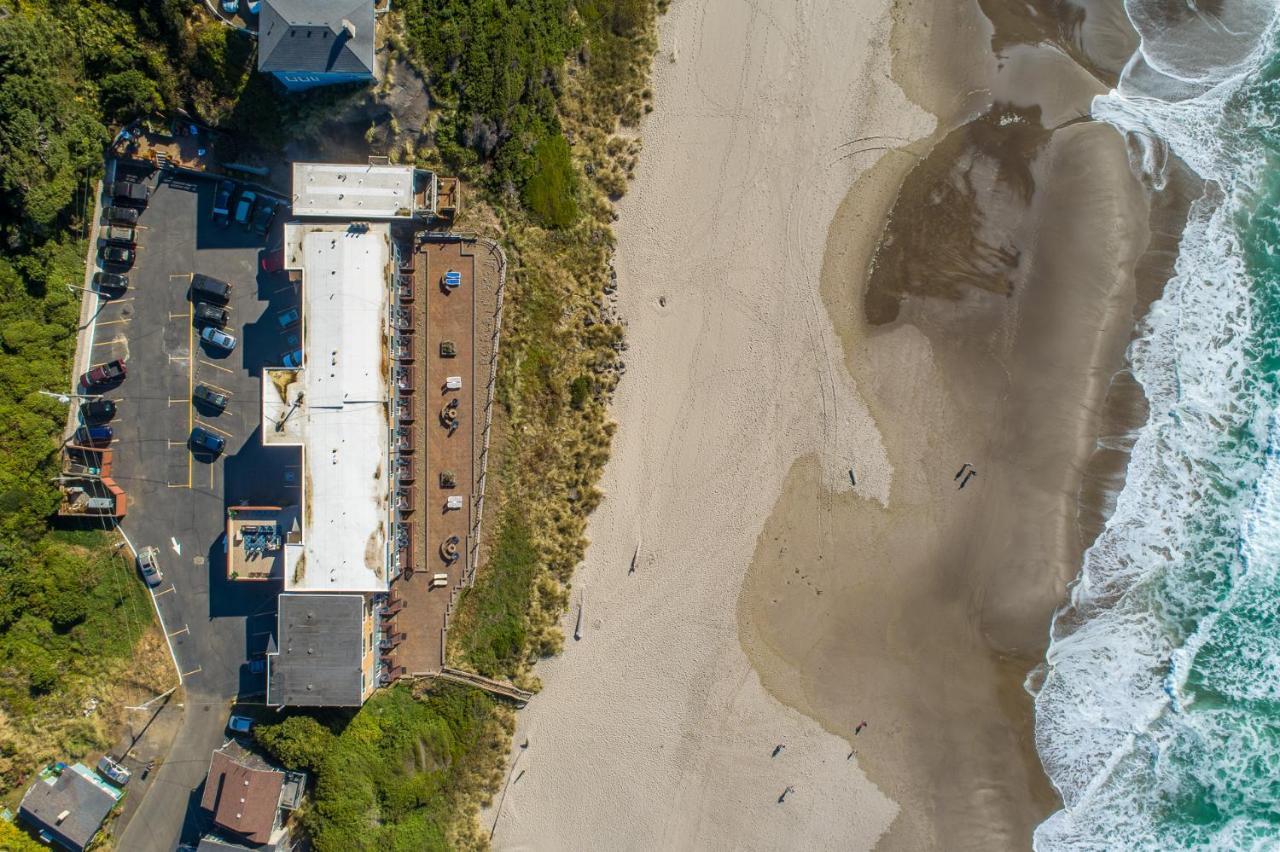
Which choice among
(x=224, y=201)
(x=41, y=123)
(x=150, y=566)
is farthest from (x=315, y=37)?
(x=150, y=566)

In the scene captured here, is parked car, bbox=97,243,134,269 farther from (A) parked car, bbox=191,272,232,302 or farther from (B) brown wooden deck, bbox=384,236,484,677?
(B) brown wooden deck, bbox=384,236,484,677

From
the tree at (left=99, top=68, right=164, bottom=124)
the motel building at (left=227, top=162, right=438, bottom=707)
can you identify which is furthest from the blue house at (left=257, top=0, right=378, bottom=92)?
the motel building at (left=227, top=162, right=438, bottom=707)

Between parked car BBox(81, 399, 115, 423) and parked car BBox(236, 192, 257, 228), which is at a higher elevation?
parked car BBox(236, 192, 257, 228)

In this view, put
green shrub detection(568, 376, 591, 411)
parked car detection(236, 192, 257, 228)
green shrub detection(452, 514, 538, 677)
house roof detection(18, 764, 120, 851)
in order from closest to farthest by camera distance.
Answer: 1. house roof detection(18, 764, 120, 851)
2. parked car detection(236, 192, 257, 228)
3. green shrub detection(452, 514, 538, 677)
4. green shrub detection(568, 376, 591, 411)

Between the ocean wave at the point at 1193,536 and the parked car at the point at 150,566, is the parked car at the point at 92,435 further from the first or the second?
the ocean wave at the point at 1193,536

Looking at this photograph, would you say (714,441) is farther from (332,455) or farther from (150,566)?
(150,566)

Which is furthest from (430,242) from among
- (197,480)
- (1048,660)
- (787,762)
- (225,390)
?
(1048,660)
